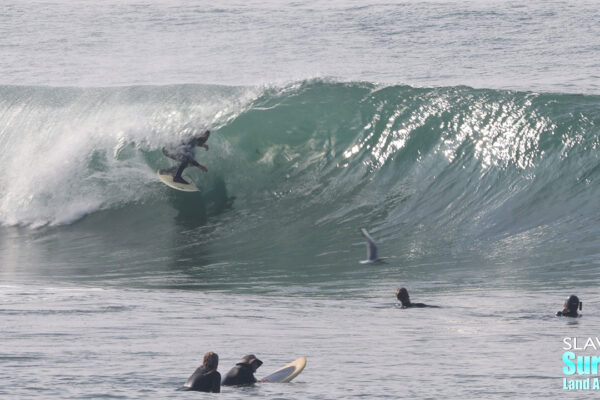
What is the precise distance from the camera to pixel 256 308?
10.2 meters

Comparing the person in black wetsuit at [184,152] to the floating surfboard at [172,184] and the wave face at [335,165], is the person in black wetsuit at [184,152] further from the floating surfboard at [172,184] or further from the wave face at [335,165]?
the wave face at [335,165]

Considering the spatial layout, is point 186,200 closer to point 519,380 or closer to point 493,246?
point 493,246

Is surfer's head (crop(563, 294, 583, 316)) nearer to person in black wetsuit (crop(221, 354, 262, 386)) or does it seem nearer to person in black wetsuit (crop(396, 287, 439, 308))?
person in black wetsuit (crop(396, 287, 439, 308))

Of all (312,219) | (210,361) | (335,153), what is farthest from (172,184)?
(210,361)

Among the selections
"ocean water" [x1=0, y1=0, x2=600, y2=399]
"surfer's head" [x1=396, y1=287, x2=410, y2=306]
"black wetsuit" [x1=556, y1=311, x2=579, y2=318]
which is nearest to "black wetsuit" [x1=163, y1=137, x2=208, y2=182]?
"ocean water" [x1=0, y1=0, x2=600, y2=399]

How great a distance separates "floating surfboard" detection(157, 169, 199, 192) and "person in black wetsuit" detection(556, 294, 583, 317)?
30.5ft

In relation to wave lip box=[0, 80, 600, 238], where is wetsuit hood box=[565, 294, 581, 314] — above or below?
below

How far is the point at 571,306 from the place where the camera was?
9.23 meters

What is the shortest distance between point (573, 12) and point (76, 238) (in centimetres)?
2196

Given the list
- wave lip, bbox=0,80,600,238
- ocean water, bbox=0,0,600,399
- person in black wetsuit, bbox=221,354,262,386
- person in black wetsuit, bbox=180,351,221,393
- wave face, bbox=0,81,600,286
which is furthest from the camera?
wave lip, bbox=0,80,600,238

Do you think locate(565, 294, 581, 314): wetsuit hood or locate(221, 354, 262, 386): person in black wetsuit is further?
locate(565, 294, 581, 314): wetsuit hood

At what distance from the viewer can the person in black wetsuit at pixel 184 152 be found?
17141mm

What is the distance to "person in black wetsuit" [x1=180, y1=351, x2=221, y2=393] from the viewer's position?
668cm

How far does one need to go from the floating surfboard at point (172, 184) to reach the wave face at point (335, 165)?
0.23m
